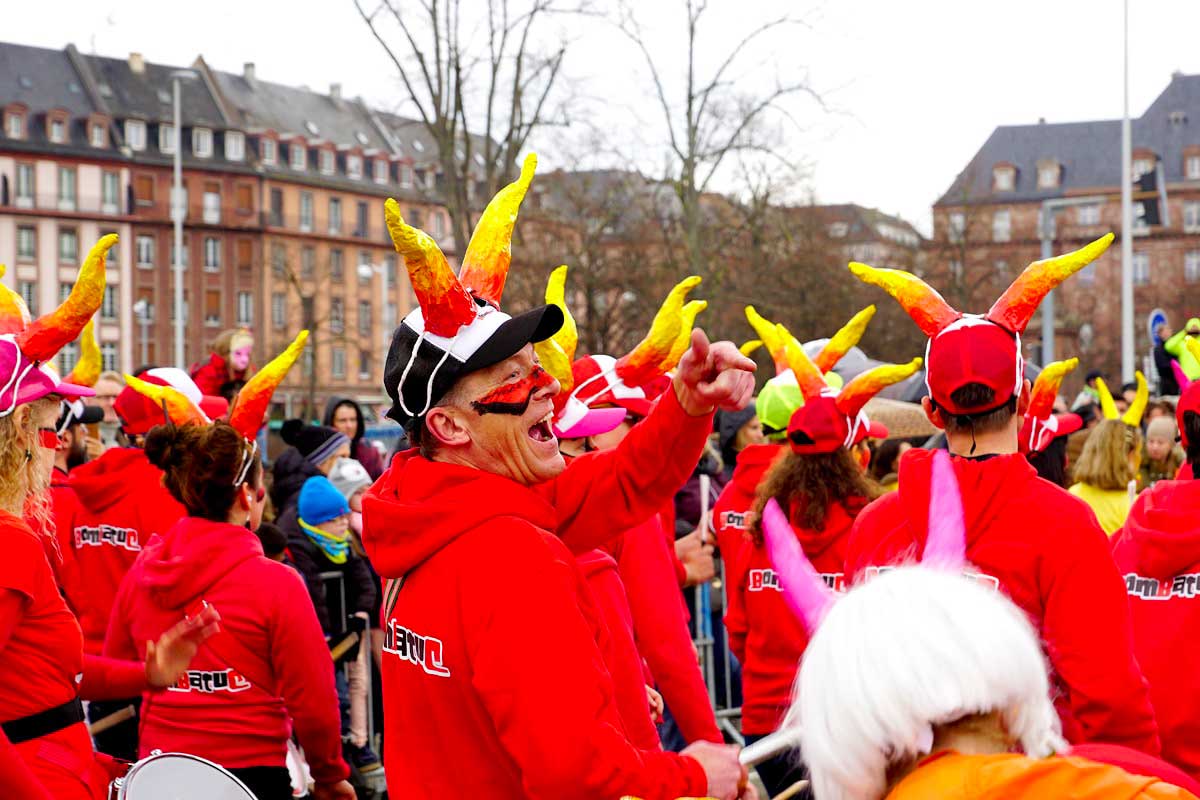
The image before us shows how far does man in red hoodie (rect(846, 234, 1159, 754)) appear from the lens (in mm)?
3426

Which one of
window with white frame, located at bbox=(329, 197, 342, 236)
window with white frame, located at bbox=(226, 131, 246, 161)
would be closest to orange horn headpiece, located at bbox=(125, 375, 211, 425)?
window with white frame, located at bbox=(226, 131, 246, 161)

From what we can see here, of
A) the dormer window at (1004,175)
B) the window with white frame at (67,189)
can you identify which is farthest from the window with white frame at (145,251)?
the dormer window at (1004,175)

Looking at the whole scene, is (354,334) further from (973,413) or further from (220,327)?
(973,413)

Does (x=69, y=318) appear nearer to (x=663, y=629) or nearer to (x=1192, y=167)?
(x=663, y=629)

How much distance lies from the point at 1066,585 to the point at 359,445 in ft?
25.1

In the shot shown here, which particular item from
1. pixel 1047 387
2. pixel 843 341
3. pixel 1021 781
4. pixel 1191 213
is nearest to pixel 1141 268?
pixel 1191 213

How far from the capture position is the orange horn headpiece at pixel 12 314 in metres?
4.21

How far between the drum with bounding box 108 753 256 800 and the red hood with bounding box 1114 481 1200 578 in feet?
9.25

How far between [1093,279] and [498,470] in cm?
6306

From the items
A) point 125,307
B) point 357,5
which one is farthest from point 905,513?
point 125,307

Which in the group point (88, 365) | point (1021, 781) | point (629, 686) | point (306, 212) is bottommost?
point (629, 686)

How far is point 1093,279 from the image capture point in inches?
2442

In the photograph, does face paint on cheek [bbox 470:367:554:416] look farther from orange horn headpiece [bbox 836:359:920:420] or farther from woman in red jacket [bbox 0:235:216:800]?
orange horn headpiece [bbox 836:359:920:420]

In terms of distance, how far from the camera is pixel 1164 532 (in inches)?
174
